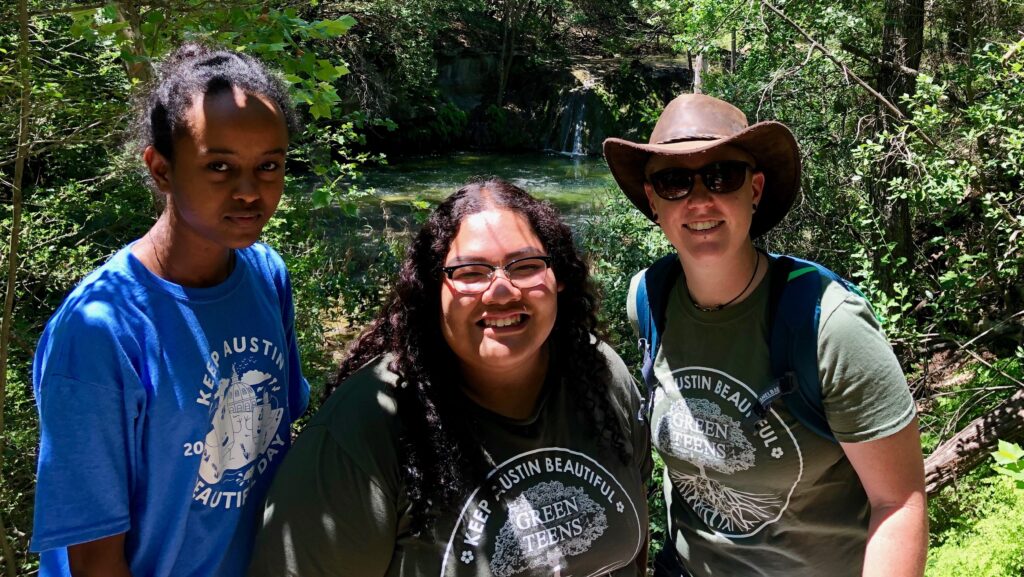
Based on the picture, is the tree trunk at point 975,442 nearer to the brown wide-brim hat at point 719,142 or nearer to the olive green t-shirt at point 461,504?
the brown wide-brim hat at point 719,142

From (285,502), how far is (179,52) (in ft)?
3.50

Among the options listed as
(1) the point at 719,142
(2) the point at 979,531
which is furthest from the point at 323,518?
(2) the point at 979,531

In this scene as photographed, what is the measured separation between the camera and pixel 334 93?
2570mm

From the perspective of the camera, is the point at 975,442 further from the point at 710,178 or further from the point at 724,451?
the point at 710,178

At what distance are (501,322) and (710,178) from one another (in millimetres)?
722

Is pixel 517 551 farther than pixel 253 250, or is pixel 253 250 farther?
pixel 253 250

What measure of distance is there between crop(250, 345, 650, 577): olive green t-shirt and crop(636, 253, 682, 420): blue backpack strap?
288mm

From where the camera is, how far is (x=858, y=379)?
1668mm

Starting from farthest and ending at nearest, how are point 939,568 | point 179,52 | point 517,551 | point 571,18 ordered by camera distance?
point 571,18
point 939,568
point 179,52
point 517,551

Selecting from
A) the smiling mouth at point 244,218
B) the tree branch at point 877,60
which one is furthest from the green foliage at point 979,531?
the smiling mouth at point 244,218

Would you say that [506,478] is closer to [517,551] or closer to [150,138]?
[517,551]

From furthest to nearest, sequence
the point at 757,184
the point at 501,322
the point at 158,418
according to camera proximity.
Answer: the point at 757,184, the point at 501,322, the point at 158,418

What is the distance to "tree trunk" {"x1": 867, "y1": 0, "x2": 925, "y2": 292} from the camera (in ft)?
19.6

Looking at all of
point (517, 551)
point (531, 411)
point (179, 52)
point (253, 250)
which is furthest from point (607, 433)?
point (179, 52)
